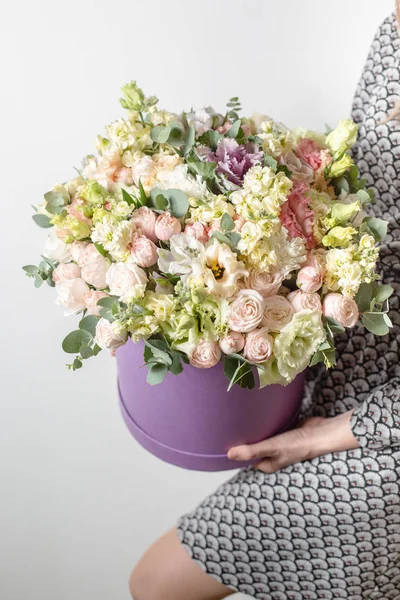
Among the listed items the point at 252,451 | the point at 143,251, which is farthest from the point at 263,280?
the point at 252,451

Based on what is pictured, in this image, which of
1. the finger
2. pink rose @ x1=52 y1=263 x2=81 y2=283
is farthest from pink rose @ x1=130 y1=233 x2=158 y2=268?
the finger

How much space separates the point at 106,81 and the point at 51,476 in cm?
98

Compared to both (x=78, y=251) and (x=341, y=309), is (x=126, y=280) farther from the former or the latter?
(x=341, y=309)

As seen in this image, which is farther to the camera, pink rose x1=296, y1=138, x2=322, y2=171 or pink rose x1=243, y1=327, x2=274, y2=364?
pink rose x1=296, y1=138, x2=322, y2=171

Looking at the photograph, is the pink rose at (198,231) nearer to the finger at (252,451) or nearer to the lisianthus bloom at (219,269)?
the lisianthus bloom at (219,269)

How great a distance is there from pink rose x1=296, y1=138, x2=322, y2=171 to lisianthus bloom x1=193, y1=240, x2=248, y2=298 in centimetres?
27

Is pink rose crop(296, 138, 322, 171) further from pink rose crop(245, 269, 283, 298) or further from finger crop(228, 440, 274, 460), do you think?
finger crop(228, 440, 274, 460)

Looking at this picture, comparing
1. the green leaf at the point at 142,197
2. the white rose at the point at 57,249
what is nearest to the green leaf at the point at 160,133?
the green leaf at the point at 142,197

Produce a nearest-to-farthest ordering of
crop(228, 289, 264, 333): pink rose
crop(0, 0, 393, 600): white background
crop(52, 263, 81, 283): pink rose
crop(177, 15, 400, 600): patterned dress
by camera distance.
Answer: crop(228, 289, 264, 333): pink rose < crop(52, 263, 81, 283): pink rose < crop(177, 15, 400, 600): patterned dress < crop(0, 0, 393, 600): white background

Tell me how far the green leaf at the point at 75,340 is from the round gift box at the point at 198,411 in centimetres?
8

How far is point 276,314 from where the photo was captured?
0.94 metres

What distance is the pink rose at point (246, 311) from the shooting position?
2.92ft

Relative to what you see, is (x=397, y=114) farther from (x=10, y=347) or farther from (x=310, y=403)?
(x=10, y=347)

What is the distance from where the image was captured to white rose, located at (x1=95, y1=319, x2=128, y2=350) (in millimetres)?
916
